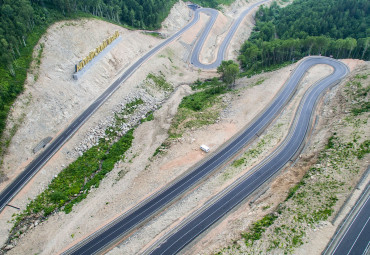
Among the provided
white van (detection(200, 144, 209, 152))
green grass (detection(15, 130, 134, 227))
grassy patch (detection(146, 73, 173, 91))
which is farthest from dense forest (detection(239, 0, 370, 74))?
green grass (detection(15, 130, 134, 227))

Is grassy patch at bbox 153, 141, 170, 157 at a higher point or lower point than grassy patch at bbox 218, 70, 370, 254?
lower

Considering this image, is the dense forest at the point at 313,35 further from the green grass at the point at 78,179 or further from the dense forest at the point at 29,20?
the green grass at the point at 78,179

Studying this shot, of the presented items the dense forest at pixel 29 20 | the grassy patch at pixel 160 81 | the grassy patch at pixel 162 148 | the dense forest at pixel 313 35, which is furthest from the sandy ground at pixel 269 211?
the dense forest at pixel 313 35

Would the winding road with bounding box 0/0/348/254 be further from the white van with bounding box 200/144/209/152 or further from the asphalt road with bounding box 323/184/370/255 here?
the asphalt road with bounding box 323/184/370/255

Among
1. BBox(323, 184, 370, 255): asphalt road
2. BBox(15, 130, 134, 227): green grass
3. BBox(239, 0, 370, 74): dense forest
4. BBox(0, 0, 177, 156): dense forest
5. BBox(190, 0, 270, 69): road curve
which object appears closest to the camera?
BBox(323, 184, 370, 255): asphalt road

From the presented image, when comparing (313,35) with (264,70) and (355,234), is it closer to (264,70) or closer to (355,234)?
(264,70)
